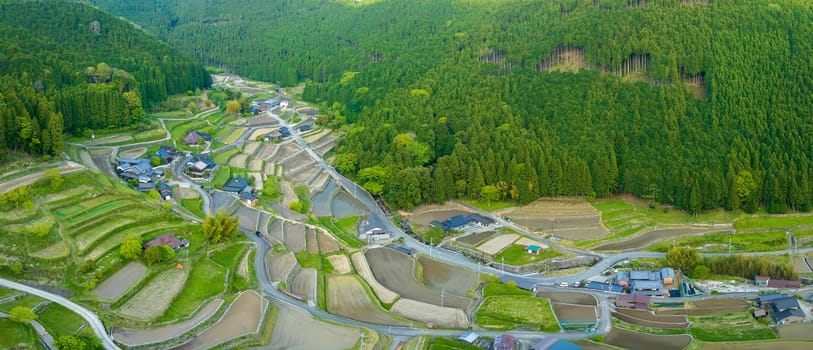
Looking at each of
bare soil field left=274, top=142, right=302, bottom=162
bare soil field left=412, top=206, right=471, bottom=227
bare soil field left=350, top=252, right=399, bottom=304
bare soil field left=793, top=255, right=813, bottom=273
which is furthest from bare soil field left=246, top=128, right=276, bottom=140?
bare soil field left=793, top=255, right=813, bottom=273

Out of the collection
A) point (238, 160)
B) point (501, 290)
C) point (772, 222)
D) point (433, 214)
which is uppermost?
point (238, 160)

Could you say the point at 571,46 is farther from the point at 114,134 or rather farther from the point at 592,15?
the point at 114,134

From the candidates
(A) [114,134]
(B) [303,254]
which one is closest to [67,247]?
(B) [303,254]

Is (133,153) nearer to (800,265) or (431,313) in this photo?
(431,313)

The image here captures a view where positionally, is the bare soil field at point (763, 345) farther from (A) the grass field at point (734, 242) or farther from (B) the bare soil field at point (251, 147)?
(B) the bare soil field at point (251, 147)

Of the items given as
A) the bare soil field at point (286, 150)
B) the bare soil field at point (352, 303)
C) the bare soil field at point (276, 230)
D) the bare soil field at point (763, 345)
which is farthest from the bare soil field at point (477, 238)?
the bare soil field at point (286, 150)

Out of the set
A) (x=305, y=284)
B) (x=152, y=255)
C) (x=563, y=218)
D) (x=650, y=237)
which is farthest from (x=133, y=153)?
(x=650, y=237)
